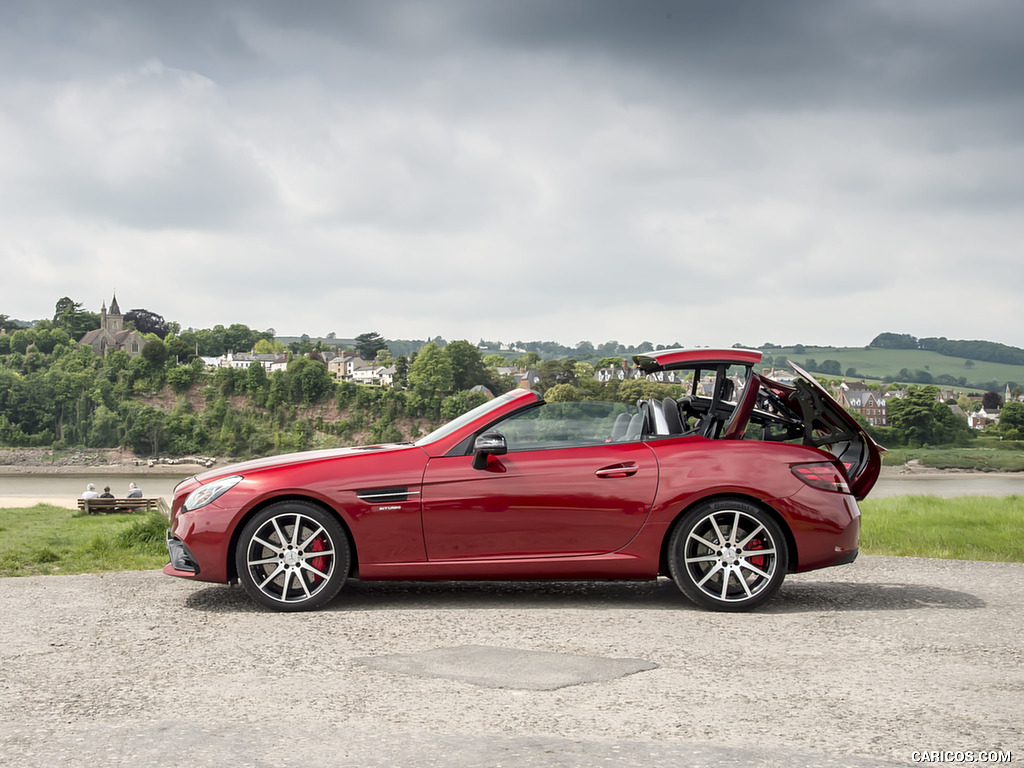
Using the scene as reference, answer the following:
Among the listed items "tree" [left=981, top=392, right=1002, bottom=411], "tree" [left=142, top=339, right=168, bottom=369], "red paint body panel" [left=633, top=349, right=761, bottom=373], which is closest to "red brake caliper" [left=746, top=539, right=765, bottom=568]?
"red paint body panel" [left=633, top=349, right=761, bottom=373]

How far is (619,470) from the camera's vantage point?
6.04 metres

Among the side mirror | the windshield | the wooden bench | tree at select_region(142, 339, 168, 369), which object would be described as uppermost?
tree at select_region(142, 339, 168, 369)

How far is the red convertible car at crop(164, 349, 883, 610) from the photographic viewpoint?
5.89 m

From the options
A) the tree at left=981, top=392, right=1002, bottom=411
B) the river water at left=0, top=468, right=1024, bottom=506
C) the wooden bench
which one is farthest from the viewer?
the tree at left=981, top=392, right=1002, bottom=411

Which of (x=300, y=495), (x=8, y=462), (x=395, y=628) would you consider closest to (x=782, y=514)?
(x=395, y=628)

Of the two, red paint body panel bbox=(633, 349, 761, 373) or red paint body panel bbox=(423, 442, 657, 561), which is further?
red paint body panel bbox=(633, 349, 761, 373)

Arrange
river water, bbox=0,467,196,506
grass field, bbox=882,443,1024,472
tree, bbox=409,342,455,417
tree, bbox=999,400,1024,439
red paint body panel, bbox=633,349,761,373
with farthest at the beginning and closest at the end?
tree, bbox=409,342,455,417 → tree, bbox=999,400,1024,439 → grass field, bbox=882,443,1024,472 → river water, bbox=0,467,196,506 → red paint body panel, bbox=633,349,761,373

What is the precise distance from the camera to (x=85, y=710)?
12.6ft

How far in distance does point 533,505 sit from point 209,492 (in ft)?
6.76

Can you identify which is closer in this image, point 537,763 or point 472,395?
point 537,763

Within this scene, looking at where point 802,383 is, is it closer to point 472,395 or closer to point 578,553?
point 578,553

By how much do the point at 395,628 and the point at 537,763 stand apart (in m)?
2.27

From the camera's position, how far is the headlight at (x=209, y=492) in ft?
19.6

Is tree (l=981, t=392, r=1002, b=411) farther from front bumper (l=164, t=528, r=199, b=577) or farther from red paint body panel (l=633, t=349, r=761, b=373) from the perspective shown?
front bumper (l=164, t=528, r=199, b=577)
